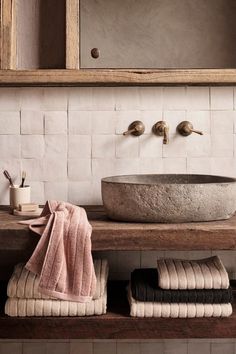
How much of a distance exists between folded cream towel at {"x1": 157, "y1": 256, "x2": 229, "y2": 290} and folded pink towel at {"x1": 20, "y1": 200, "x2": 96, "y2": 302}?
0.28 meters

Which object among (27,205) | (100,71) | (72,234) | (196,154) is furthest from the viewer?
(196,154)

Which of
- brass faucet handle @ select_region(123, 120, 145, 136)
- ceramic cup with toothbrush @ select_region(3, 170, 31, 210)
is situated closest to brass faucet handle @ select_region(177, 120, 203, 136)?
brass faucet handle @ select_region(123, 120, 145, 136)

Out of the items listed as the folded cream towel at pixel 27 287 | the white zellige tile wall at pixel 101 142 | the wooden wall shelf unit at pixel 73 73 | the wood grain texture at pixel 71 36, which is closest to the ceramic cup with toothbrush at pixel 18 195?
the white zellige tile wall at pixel 101 142

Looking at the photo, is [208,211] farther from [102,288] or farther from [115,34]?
[115,34]

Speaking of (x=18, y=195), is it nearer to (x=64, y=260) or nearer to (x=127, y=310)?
(x=64, y=260)

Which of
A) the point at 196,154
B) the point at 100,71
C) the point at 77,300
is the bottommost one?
the point at 77,300

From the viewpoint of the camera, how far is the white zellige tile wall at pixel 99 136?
220 centimetres

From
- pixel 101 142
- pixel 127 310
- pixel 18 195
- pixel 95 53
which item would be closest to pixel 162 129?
pixel 101 142

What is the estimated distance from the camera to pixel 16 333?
1.71m

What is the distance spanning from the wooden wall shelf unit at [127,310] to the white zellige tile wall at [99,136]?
44cm

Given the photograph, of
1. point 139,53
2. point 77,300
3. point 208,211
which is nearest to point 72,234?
point 77,300

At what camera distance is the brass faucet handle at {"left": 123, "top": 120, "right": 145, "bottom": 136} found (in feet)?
7.06

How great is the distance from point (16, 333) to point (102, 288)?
33cm

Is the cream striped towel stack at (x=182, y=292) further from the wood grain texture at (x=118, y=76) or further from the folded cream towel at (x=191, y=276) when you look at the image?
the wood grain texture at (x=118, y=76)
